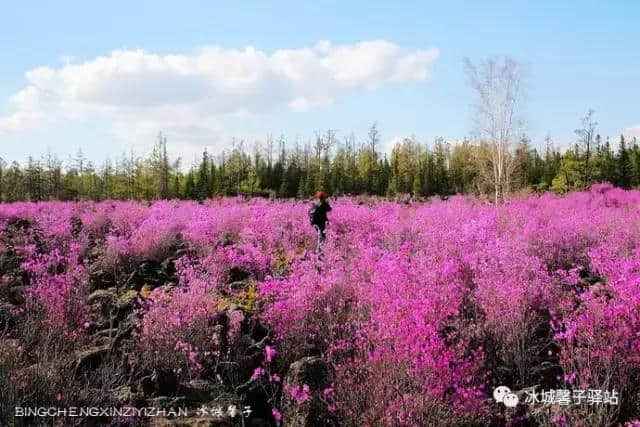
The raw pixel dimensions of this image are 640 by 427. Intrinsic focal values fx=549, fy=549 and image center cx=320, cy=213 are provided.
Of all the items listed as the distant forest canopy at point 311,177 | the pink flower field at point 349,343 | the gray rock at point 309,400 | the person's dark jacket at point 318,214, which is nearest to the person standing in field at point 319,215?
the person's dark jacket at point 318,214

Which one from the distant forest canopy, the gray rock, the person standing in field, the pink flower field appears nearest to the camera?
the pink flower field

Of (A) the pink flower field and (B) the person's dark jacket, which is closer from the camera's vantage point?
(A) the pink flower field

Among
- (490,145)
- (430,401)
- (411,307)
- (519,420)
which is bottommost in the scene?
(519,420)

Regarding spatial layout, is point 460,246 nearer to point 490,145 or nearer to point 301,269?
point 301,269

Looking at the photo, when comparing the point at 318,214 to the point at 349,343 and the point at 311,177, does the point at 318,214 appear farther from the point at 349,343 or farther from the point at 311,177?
the point at 311,177

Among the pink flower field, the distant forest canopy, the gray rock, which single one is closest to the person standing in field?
the pink flower field

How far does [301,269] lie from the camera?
665 centimetres

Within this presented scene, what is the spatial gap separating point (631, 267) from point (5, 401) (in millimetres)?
5827

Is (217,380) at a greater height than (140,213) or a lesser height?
lesser

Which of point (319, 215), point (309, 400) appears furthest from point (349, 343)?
point (319, 215)

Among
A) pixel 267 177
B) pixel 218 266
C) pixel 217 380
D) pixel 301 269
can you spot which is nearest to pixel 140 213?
pixel 218 266

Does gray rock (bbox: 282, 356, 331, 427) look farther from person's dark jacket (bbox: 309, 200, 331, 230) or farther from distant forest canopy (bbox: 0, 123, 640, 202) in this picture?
distant forest canopy (bbox: 0, 123, 640, 202)

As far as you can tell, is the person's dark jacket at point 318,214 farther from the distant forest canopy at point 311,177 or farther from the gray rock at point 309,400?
the distant forest canopy at point 311,177

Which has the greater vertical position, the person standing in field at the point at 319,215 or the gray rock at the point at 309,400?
the person standing in field at the point at 319,215
